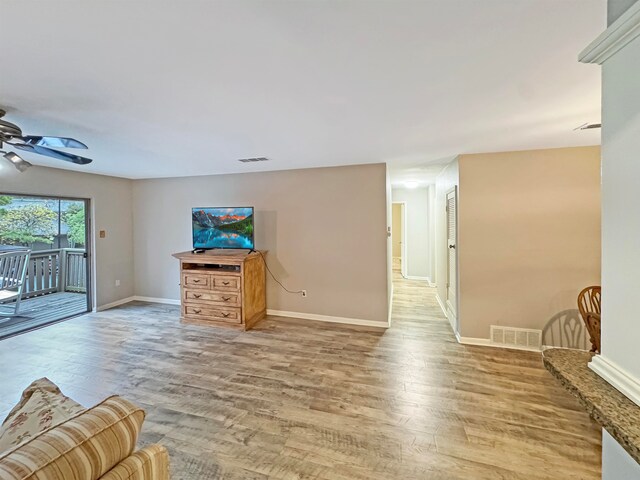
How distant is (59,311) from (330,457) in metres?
5.36

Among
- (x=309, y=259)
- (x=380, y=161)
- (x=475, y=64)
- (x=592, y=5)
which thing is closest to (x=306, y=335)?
(x=309, y=259)

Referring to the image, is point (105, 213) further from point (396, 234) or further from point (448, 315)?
point (396, 234)

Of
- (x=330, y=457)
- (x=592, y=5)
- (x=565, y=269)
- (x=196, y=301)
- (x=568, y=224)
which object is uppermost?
(x=592, y=5)

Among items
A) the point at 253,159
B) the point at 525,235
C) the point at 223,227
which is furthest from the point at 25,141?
the point at 525,235

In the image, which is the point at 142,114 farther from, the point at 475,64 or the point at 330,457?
the point at 330,457

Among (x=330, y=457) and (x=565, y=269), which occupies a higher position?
(x=565, y=269)

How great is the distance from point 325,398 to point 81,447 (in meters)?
1.93

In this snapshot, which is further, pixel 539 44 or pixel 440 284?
pixel 440 284

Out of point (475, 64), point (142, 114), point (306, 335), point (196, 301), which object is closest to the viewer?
point (475, 64)

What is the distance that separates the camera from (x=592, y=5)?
41.8 inches

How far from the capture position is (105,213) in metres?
4.84

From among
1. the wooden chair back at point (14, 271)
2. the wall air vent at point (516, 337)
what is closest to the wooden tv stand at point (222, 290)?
the wooden chair back at point (14, 271)

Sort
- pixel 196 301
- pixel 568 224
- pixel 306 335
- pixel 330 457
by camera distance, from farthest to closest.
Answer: pixel 196 301 → pixel 306 335 → pixel 568 224 → pixel 330 457

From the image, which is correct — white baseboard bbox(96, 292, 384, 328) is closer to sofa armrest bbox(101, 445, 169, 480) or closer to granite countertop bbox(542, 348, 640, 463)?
granite countertop bbox(542, 348, 640, 463)
